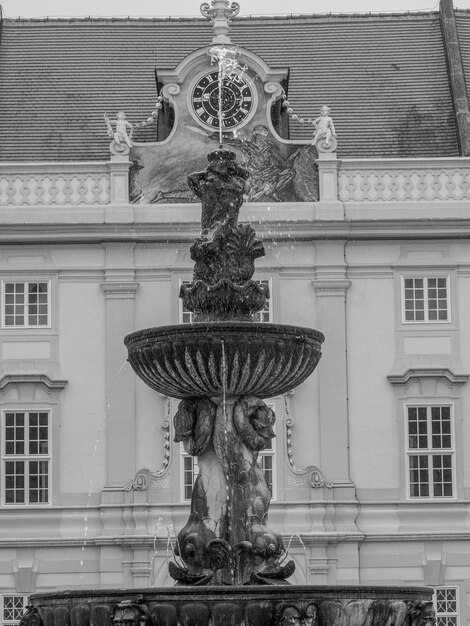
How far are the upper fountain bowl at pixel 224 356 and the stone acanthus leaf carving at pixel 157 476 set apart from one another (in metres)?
17.6

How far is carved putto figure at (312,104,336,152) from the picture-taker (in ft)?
124

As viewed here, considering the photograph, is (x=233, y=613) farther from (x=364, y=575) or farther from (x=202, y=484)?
(x=364, y=575)

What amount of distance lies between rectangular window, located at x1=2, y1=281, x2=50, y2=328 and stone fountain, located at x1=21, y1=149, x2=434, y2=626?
17.8 metres

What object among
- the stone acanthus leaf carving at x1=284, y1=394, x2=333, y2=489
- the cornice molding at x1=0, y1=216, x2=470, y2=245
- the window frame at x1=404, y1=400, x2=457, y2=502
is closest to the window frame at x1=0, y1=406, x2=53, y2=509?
the cornice molding at x1=0, y1=216, x2=470, y2=245

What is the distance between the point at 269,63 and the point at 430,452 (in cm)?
959

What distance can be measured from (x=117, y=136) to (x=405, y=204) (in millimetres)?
5516

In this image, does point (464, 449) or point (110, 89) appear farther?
point (110, 89)

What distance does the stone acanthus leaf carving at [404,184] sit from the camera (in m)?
38.0

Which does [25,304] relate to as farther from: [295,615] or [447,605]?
[295,615]

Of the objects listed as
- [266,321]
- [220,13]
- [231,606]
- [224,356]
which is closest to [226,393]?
[224,356]

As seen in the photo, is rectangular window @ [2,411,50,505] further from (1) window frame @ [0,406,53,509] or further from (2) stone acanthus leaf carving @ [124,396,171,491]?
(2) stone acanthus leaf carving @ [124,396,171,491]

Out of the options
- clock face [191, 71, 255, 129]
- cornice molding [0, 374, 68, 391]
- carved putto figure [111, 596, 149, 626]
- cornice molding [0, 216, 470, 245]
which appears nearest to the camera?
carved putto figure [111, 596, 149, 626]

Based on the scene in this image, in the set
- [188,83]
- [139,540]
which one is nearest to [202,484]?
[139,540]

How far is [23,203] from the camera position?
3784 cm
